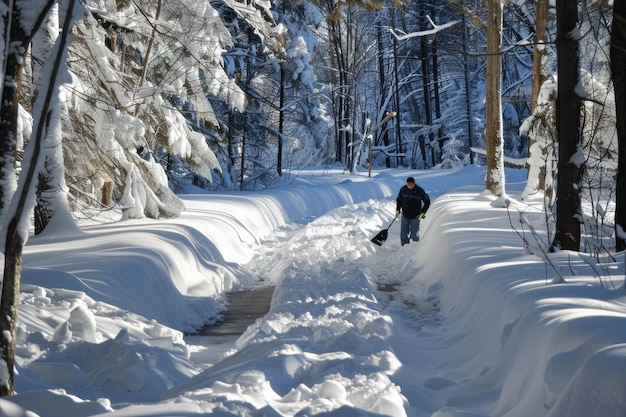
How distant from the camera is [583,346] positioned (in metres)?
4.72

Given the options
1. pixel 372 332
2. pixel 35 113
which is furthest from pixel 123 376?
pixel 372 332

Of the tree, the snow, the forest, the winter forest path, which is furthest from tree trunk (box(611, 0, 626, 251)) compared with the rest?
the tree

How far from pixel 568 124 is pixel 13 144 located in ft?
24.4

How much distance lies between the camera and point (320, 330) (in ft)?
24.7

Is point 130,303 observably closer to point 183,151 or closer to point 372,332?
point 372,332

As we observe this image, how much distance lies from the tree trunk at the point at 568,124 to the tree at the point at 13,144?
23.2 ft

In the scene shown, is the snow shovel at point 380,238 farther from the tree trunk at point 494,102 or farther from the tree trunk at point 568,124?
the tree trunk at point 568,124

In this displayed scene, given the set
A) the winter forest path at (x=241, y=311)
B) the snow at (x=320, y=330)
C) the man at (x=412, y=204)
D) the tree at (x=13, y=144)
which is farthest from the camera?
the man at (x=412, y=204)

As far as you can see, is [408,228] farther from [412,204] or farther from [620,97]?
[620,97]

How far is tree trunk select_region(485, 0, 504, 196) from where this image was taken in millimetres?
20328

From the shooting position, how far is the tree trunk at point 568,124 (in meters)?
9.47

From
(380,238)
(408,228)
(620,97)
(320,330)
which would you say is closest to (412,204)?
(408,228)

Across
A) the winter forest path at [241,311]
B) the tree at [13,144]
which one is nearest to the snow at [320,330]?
the winter forest path at [241,311]

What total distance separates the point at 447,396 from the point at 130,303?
4302mm
